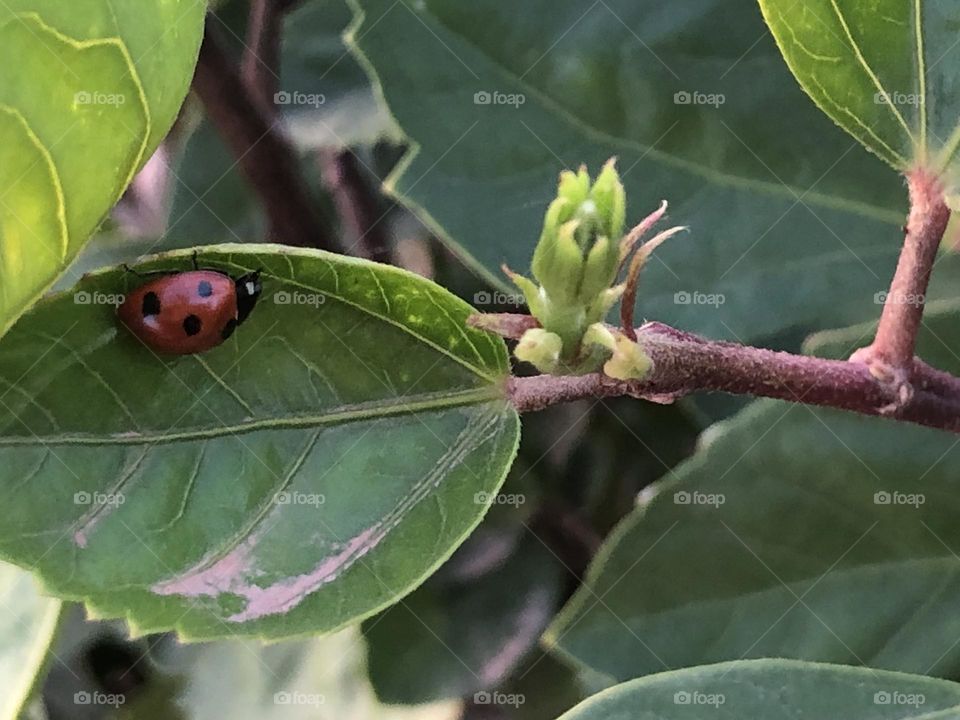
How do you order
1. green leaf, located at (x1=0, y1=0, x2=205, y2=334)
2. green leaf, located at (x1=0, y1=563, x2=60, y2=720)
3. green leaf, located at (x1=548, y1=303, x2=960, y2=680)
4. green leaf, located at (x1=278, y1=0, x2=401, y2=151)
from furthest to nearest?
green leaf, located at (x1=278, y1=0, x2=401, y2=151)
green leaf, located at (x1=548, y1=303, x2=960, y2=680)
green leaf, located at (x1=0, y1=563, x2=60, y2=720)
green leaf, located at (x1=0, y1=0, x2=205, y2=334)

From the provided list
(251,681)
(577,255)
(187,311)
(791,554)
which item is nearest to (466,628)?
(251,681)

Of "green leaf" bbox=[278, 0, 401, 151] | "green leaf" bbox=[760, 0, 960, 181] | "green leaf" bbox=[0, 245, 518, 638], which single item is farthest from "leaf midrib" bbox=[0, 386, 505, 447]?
"green leaf" bbox=[278, 0, 401, 151]

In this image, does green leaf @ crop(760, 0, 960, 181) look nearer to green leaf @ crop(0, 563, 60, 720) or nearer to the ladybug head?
the ladybug head

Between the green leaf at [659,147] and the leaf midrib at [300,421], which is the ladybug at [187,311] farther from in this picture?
the green leaf at [659,147]

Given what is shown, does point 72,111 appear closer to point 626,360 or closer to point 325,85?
point 626,360

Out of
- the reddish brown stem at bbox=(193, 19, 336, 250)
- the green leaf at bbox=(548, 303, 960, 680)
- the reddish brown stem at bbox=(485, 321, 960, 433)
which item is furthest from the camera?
the reddish brown stem at bbox=(193, 19, 336, 250)

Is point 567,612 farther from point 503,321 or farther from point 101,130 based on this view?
point 101,130
